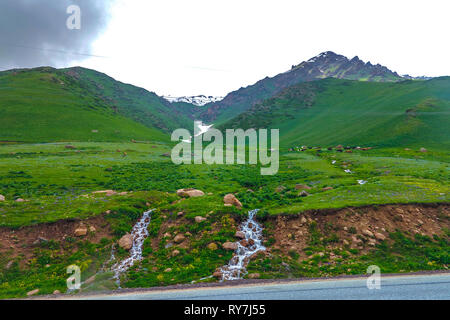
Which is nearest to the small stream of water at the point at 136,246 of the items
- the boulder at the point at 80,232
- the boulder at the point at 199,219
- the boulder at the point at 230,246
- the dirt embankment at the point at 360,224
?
the boulder at the point at 80,232

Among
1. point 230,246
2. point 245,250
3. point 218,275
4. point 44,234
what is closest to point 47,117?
point 44,234

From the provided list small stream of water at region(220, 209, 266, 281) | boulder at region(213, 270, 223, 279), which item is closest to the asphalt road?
boulder at region(213, 270, 223, 279)

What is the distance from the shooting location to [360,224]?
72.7 ft

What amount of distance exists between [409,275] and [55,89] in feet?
841

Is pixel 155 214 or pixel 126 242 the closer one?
pixel 126 242

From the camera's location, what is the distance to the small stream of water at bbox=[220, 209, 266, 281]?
56.9 ft

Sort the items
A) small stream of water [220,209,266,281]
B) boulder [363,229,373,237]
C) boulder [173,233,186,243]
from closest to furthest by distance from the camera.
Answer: small stream of water [220,209,266,281], boulder [363,229,373,237], boulder [173,233,186,243]

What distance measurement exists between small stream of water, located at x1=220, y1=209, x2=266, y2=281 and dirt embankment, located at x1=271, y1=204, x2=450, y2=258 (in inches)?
72.1

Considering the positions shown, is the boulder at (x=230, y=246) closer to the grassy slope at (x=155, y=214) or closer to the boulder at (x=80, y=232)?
the grassy slope at (x=155, y=214)

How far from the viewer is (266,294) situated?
550 inches

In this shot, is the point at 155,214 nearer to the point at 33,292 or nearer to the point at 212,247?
the point at 212,247

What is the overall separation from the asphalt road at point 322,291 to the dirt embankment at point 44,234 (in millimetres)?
8829

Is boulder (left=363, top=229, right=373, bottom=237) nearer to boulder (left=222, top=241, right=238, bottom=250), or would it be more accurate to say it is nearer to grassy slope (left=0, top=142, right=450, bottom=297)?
grassy slope (left=0, top=142, right=450, bottom=297)

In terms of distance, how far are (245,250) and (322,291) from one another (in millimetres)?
7995
